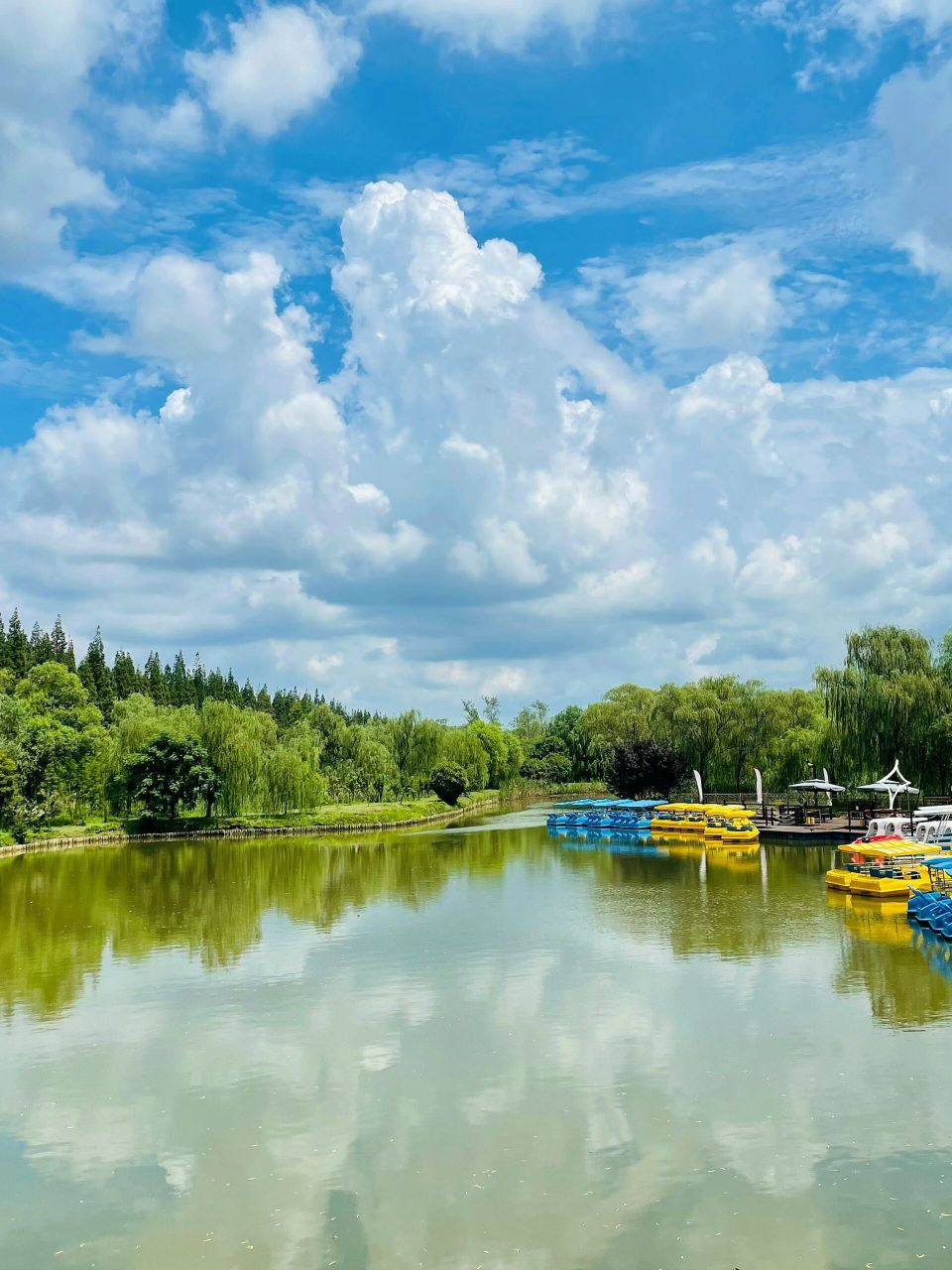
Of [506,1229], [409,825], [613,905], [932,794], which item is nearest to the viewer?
[506,1229]

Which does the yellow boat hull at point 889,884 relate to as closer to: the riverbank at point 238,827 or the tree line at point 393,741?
the tree line at point 393,741

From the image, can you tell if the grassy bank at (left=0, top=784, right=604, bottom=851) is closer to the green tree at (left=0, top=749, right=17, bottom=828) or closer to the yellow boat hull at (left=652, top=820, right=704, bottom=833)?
the green tree at (left=0, top=749, right=17, bottom=828)

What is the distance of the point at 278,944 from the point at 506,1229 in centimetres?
1479

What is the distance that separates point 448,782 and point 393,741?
5.87m

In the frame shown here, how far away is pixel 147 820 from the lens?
50.5 meters

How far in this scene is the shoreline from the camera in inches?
1791

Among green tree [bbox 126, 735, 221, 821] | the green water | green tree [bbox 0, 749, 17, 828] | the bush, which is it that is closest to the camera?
the green water

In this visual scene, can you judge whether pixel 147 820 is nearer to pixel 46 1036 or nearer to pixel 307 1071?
pixel 46 1036

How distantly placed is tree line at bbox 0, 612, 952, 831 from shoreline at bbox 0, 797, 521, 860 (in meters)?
1.44

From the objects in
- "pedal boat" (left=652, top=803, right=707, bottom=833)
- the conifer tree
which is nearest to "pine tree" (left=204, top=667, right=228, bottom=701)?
the conifer tree

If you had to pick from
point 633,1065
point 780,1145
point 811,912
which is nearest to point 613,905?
point 811,912

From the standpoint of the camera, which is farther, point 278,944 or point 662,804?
point 662,804

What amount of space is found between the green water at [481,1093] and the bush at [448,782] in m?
41.6

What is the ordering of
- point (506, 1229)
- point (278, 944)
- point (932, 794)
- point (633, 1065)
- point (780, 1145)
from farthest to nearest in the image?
1. point (932, 794)
2. point (278, 944)
3. point (633, 1065)
4. point (780, 1145)
5. point (506, 1229)
